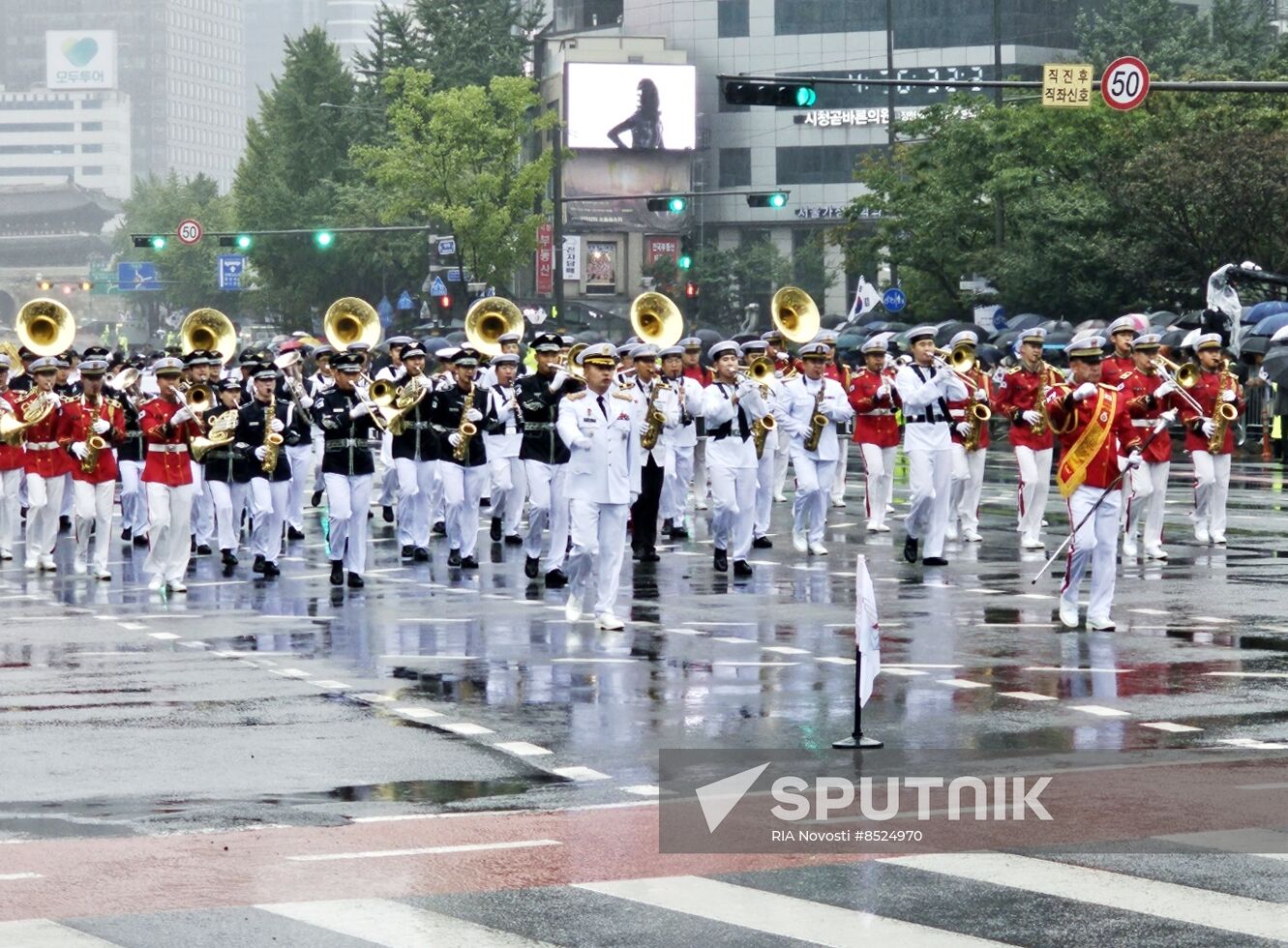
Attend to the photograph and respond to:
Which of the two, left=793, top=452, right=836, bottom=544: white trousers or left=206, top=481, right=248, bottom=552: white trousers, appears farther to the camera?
left=793, top=452, right=836, bottom=544: white trousers

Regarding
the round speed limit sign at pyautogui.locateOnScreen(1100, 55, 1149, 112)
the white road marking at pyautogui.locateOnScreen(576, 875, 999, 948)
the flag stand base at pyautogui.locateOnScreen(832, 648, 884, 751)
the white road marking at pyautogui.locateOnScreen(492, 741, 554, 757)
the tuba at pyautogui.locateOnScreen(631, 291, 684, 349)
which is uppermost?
the round speed limit sign at pyautogui.locateOnScreen(1100, 55, 1149, 112)

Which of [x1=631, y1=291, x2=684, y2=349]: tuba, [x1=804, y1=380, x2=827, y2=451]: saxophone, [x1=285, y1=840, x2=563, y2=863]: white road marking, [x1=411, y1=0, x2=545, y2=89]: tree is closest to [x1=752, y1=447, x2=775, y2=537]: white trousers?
[x1=804, y1=380, x2=827, y2=451]: saxophone

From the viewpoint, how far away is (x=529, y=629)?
17266mm

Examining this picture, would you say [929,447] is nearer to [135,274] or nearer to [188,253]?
[135,274]

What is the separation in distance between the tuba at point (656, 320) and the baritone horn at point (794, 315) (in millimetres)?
2927

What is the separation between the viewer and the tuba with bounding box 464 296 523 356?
2494cm

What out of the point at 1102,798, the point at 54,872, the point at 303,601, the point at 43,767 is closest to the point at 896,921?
the point at 1102,798

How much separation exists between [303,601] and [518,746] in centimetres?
786

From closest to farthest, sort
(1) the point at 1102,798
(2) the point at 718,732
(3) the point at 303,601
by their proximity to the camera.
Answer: (1) the point at 1102,798 → (2) the point at 718,732 → (3) the point at 303,601

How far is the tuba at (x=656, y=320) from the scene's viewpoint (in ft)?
76.0

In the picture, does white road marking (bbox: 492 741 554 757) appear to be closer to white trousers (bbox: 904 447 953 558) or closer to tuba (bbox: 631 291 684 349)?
white trousers (bbox: 904 447 953 558)

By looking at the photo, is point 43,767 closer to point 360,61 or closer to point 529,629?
point 529,629

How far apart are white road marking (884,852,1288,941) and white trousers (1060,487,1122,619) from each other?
25.4ft

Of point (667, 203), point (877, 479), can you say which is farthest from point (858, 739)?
point (667, 203)
